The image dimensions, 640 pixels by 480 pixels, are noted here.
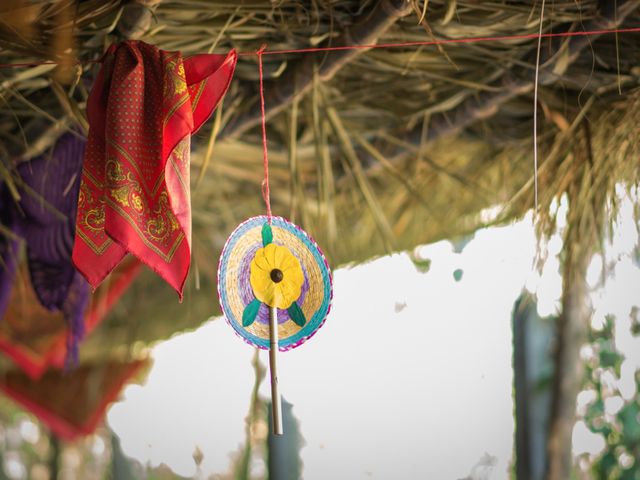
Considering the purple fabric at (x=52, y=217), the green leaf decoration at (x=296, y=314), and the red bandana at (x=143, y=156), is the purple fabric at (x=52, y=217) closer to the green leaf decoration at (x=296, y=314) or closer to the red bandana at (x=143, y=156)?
the red bandana at (x=143, y=156)

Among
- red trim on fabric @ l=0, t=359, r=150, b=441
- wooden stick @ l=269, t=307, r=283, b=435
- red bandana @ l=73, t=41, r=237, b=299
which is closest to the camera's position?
red bandana @ l=73, t=41, r=237, b=299

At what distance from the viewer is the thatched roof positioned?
2.56 m

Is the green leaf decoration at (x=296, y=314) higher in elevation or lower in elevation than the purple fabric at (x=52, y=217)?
lower

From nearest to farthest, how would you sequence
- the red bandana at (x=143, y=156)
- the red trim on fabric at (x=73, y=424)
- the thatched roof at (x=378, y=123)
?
1. the red bandana at (x=143, y=156)
2. the thatched roof at (x=378, y=123)
3. the red trim on fabric at (x=73, y=424)

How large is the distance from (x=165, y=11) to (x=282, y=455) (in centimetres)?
134

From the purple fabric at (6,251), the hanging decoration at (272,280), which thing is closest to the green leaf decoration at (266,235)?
the hanging decoration at (272,280)

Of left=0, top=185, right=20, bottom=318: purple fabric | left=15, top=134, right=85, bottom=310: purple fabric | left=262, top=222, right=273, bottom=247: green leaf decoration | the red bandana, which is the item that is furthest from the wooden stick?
left=0, top=185, right=20, bottom=318: purple fabric

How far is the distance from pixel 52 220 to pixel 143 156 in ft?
2.92

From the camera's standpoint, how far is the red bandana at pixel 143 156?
1831 millimetres

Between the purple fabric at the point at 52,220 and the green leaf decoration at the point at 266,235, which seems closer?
the green leaf decoration at the point at 266,235

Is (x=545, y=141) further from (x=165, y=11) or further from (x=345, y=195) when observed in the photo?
(x=165, y=11)

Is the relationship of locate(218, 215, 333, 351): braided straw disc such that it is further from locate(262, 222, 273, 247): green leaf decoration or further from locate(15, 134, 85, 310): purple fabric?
locate(15, 134, 85, 310): purple fabric

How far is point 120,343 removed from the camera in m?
2.68

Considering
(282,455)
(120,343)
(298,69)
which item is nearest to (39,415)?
(120,343)
